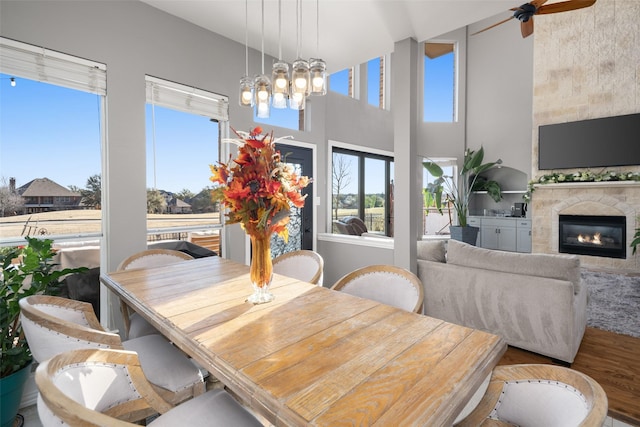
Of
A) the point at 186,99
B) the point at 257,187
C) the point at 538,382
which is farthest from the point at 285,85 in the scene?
the point at 538,382

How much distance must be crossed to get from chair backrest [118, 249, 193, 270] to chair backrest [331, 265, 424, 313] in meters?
1.43

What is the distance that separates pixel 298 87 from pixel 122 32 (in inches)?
68.3

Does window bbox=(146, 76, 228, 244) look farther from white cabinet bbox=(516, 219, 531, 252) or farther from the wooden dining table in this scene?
white cabinet bbox=(516, 219, 531, 252)

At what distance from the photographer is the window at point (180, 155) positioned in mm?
2902

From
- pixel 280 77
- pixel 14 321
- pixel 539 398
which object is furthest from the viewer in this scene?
pixel 280 77

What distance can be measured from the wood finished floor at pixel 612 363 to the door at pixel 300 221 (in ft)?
8.46

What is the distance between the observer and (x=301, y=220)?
14.1 feet

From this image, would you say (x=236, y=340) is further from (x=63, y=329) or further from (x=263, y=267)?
(x=63, y=329)

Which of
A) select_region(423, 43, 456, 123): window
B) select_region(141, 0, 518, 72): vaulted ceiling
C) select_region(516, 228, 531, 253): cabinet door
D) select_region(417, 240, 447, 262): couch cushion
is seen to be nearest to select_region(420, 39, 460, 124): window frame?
select_region(423, 43, 456, 123): window

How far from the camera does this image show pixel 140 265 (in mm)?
2391

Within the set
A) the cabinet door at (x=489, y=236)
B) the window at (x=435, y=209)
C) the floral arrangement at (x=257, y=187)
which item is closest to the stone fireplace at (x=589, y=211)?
the cabinet door at (x=489, y=236)

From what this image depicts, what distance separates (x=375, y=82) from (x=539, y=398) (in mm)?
6051

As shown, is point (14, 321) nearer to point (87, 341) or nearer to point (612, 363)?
point (87, 341)

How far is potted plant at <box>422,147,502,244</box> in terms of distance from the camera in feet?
23.8
